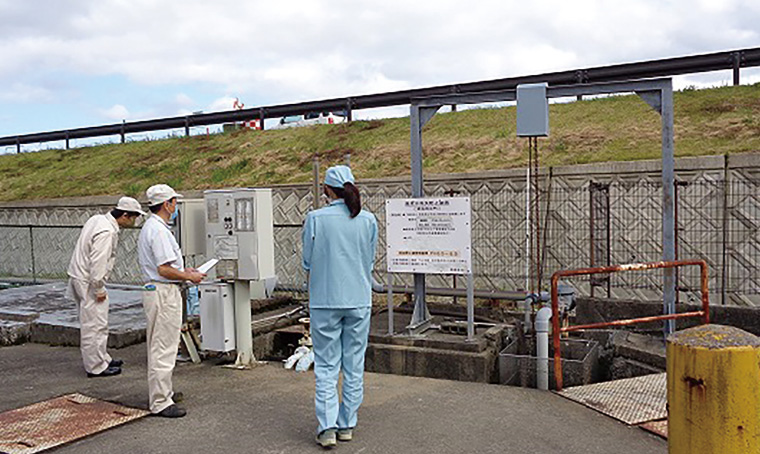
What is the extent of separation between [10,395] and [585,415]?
570cm

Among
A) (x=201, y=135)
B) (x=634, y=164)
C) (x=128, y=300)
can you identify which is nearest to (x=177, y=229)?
(x=128, y=300)

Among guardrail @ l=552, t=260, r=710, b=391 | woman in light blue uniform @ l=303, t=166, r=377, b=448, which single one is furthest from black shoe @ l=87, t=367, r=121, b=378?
guardrail @ l=552, t=260, r=710, b=391

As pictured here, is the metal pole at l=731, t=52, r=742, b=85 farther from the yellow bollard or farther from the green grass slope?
the yellow bollard

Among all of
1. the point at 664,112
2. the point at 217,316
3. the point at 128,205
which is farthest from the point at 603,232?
the point at 128,205

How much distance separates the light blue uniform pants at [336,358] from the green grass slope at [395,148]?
9.84m

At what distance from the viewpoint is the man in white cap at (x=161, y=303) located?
604cm

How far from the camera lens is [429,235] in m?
7.72

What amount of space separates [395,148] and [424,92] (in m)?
1.93

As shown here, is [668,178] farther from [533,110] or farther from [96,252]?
[96,252]

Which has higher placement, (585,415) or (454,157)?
(454,157)

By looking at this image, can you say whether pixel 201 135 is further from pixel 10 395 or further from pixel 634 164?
pixel 10 395

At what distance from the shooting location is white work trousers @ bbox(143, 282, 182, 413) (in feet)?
19.9

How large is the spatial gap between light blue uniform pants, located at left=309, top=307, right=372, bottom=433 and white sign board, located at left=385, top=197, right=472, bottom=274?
7.95 feet

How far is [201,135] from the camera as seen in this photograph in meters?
24.7
